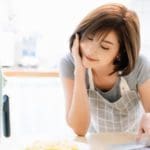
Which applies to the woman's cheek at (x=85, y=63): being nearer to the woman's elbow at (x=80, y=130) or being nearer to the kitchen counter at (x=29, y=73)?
the woman's elbow at (x=80, y=130)

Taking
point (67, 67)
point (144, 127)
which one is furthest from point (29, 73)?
point (144, 127)

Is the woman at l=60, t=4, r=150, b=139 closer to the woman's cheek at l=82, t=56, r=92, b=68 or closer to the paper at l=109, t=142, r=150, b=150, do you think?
the woman's cheek at l=82, t=56, r=92, b=68

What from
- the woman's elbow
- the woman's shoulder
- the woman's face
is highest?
the woman's face

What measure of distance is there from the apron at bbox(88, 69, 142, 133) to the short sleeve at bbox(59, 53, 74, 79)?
7 cm

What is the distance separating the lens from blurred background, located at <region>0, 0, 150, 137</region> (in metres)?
1.89

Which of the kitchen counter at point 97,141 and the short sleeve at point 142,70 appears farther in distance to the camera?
the short sleeve at point 142,70

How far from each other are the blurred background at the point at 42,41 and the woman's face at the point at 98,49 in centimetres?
83

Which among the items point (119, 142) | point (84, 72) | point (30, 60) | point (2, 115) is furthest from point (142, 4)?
point (2, 115)

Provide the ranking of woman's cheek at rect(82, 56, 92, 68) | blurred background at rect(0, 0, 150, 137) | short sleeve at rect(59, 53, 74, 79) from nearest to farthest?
woman's cheek at rect(82, 56, 92, 68) → short sleeve at rect(59, 53, 74, 79) → blurred background at rect(0, 0, 150, 137)

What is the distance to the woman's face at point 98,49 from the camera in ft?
3.29

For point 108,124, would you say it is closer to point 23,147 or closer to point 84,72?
point 84,72

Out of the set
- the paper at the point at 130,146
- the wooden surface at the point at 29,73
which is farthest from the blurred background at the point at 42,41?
the paper at the point at 130,146

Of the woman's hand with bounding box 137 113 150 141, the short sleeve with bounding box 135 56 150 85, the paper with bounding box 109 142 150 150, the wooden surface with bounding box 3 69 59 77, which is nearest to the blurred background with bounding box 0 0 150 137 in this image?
the wooden surface with bounding box 3 69 59 77

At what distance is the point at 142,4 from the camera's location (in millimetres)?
2012
